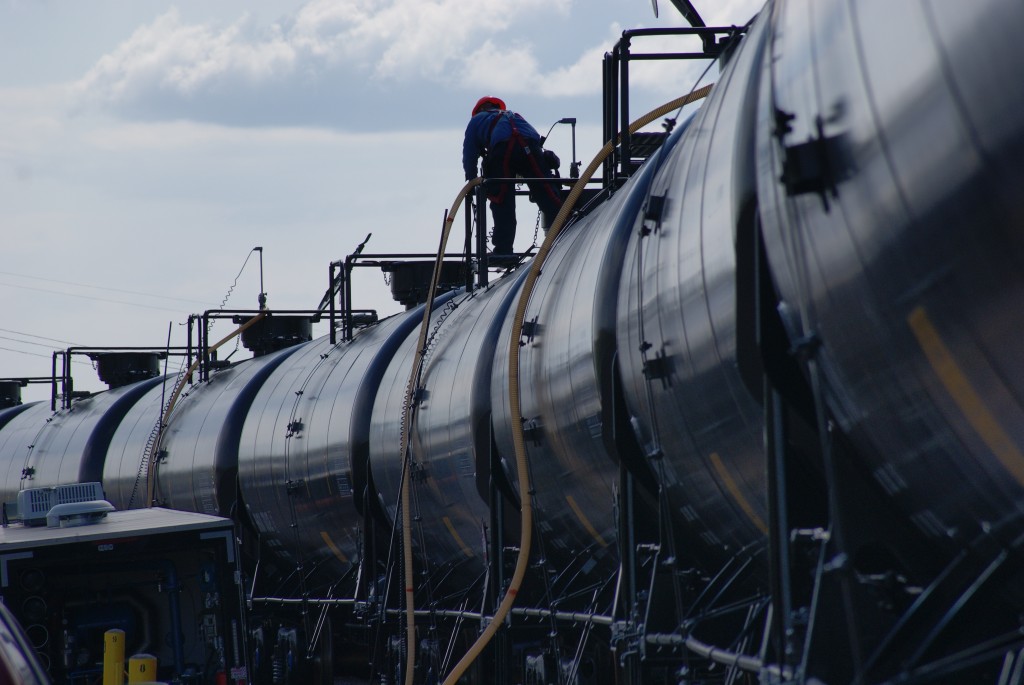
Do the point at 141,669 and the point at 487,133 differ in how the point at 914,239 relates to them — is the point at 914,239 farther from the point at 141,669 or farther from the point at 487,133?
the point at 487,133

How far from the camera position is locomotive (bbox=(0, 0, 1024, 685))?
12.0ft

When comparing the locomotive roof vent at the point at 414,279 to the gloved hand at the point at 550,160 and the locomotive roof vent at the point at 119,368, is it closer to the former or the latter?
the gloved hand at the point at 550,160

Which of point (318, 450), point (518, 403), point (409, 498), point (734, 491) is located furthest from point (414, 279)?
point (734, 491)

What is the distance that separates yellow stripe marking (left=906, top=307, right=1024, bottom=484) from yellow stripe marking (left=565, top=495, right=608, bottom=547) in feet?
16.7

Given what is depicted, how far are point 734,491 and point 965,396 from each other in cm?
234

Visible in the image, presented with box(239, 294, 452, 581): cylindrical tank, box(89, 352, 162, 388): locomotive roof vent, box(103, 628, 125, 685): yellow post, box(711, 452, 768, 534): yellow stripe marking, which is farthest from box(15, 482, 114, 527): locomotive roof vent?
box(89, 352, 162, 388): locomotive roof vent

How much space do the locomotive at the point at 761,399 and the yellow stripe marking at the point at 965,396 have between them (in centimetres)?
1

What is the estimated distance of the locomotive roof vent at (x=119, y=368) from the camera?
29.3m

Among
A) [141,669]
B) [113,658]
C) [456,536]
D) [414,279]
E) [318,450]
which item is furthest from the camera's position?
[414,279]

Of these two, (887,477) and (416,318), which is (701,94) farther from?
(416,318)

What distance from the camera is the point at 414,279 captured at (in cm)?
1812

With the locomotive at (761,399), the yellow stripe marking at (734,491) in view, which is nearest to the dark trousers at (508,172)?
the locomotive at (761,399)

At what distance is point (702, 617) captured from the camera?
21.3ft

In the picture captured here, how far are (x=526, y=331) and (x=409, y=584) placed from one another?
323 cm
